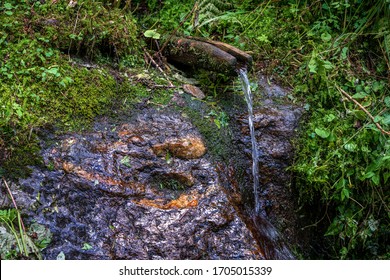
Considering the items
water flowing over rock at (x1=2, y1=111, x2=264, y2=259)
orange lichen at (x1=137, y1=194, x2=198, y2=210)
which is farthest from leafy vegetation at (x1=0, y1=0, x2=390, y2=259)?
orange lichen at (x1=137, y1=194, x2=198, y2=210)

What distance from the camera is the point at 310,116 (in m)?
3.45

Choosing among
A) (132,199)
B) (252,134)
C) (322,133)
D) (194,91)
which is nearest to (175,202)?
(132,199)

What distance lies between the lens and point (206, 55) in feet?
11.2

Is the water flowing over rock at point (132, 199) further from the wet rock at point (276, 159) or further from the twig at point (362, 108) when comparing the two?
the twig at point (362, 108)

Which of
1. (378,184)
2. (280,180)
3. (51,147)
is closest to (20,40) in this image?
(51,147)

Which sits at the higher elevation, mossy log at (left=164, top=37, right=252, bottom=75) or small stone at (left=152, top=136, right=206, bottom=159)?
mossy log at (left=164, top=37, right=252, bottom=75)

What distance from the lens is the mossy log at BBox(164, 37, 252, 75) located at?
3311 mm

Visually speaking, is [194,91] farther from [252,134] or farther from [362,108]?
[362,108]

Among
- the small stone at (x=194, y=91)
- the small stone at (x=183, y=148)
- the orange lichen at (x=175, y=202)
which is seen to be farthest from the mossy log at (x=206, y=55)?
the orange lichen at (x=175, y=202)

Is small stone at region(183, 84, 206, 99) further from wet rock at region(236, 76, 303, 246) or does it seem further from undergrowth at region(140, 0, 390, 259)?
undergrowth at region(140, 0, 390, 259)

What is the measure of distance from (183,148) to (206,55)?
0.89 m

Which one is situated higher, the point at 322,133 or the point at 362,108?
the point at 362,108

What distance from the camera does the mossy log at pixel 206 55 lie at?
3.31 meters

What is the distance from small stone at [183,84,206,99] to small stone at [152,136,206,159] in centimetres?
53
